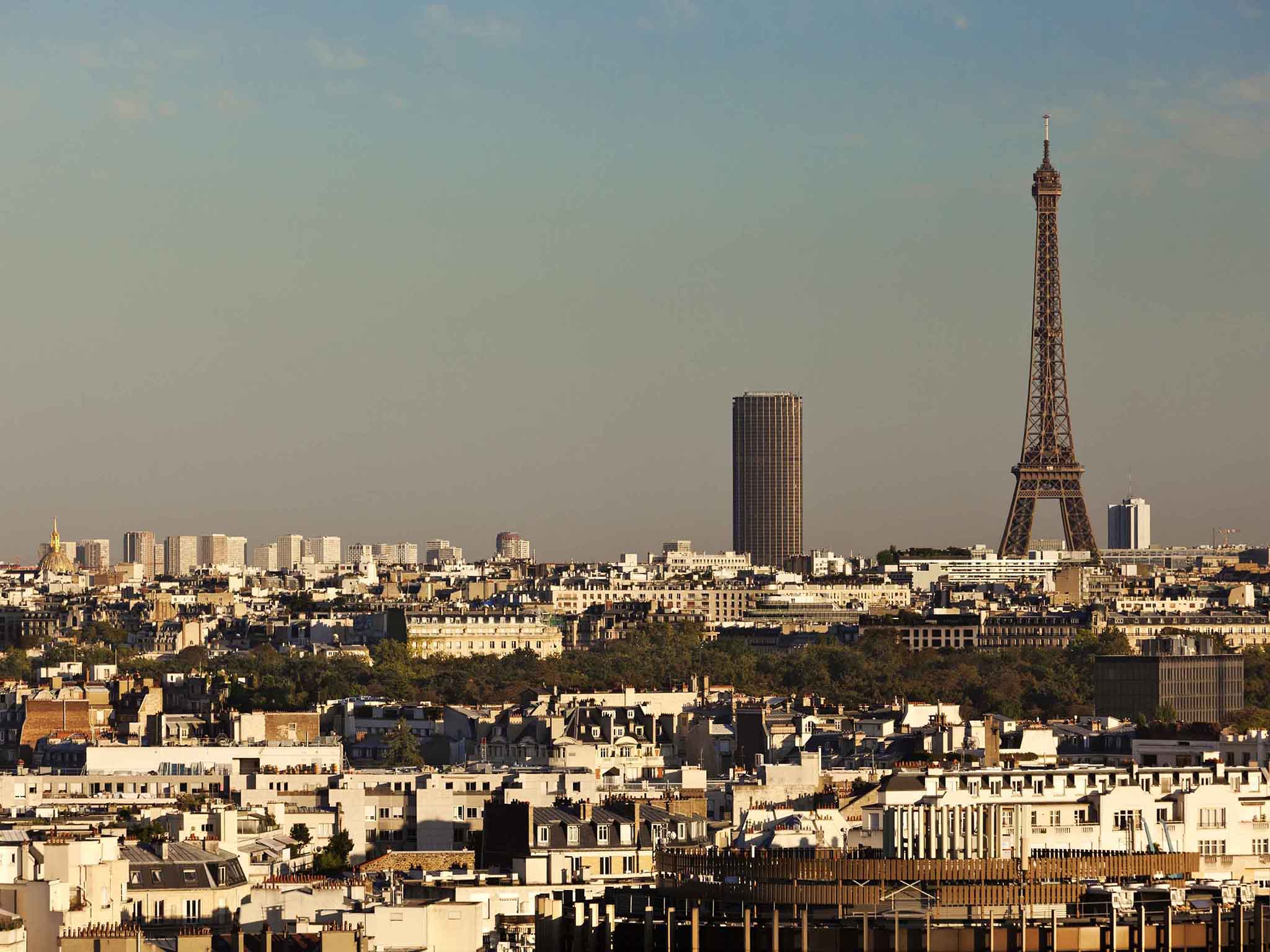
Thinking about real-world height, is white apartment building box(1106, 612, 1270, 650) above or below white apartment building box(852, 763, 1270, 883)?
above

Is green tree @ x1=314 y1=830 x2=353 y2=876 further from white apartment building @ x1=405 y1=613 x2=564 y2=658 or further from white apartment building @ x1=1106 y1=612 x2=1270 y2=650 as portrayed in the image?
white apartment building @ x1=1106 y1=612 x2=1270 y2=650

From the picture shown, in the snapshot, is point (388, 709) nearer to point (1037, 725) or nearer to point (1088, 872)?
point (1037, 725)

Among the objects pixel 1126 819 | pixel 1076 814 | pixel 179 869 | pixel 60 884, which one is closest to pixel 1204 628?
pixel 1126 819

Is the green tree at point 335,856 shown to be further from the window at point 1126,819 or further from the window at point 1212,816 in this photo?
the window at point 1212,816

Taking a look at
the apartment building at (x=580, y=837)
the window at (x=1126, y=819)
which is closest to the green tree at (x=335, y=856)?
the apartment building at (x=580, y=837)

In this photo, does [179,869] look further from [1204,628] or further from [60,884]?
[1204,628]

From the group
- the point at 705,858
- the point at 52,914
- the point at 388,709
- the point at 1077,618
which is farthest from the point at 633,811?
the point at 1077,618

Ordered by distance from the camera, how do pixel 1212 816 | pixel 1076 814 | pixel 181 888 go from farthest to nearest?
1. pixel 1212 816
2. pixel 1076 814
3. pixel 181 888

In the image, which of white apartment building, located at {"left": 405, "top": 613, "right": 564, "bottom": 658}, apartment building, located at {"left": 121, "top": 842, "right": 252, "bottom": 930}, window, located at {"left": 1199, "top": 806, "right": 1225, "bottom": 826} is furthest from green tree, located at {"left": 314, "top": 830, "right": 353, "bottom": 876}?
white apartment building, located at {"left": 405, "top": 613, "right": 564, "bottom": 658}
